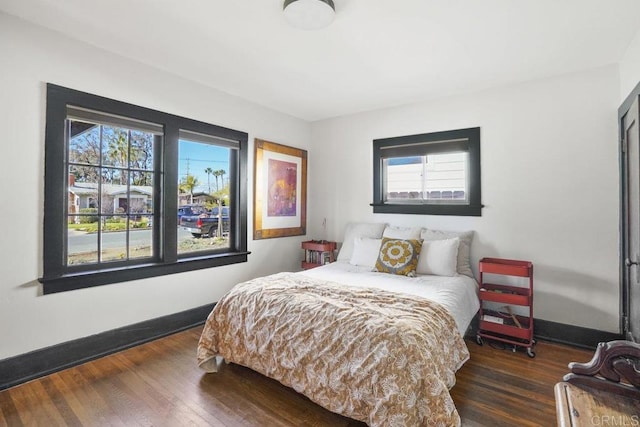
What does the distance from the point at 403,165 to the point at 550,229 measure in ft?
5.41

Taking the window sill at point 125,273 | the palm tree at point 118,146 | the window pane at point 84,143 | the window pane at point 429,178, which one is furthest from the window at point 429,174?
the window pane at point 84,143

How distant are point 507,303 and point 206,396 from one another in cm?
251

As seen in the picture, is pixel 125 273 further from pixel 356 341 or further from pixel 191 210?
pixel 356 341

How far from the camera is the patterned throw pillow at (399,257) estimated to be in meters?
3.02

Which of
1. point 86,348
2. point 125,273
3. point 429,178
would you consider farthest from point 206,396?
point 429,178

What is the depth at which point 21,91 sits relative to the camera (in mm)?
2174

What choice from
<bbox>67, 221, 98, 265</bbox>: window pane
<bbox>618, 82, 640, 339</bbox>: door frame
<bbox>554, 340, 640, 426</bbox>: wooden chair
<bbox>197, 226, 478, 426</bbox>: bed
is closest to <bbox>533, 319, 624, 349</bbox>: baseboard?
<bbox>618, 82, 640, 339</bbox>: door frame

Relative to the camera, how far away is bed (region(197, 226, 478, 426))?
62.1 inches

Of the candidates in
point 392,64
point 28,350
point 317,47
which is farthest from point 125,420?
point 392,64

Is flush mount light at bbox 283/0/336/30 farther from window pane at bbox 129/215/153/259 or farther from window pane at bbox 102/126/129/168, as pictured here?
window pane at bbox 129/215/153/259

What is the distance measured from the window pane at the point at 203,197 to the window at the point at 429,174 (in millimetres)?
1876

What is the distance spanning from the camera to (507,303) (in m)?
2.73

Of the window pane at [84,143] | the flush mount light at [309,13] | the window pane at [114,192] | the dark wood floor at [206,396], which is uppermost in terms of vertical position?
the flush mount light at [309,13]

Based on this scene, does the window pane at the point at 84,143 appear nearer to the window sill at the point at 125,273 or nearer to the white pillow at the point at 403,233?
the window sill at the point at 125,273
